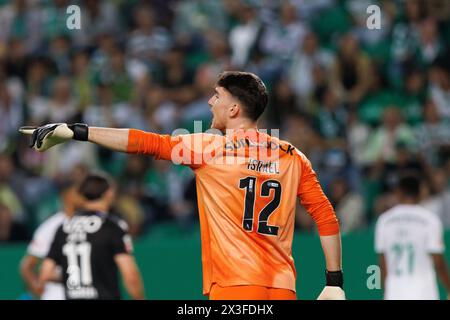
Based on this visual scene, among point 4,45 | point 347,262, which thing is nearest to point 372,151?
point 347,262

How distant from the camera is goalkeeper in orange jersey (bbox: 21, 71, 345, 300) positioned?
18.8 feet

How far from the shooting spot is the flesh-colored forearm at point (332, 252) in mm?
6008

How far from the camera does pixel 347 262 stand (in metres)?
10.5

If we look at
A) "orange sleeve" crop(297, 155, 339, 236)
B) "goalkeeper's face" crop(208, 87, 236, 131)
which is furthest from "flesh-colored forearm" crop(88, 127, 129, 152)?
"orange sleeve" crop(297, 155, 339, 236)

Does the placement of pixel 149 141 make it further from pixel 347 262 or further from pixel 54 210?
pixel 54 210

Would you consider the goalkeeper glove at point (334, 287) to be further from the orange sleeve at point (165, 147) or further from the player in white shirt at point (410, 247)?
the player in white shirt at point (410, 247)

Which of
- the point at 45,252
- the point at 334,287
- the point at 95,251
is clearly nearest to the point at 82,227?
the point at 95,251

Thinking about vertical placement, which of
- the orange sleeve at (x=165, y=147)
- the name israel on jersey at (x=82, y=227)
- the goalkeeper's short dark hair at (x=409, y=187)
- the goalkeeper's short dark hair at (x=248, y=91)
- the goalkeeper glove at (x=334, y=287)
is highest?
the goalkeeper's short dark hair at (x=248, y=91)

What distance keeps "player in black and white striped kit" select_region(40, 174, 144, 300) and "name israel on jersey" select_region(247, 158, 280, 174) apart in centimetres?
269

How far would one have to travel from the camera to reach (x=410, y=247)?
28.9ft

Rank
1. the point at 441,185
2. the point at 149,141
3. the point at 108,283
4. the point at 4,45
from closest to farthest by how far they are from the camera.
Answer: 1. the point at 149,141
2. the point at 108,283
3. the point at 441,185
4. the point at 4,45

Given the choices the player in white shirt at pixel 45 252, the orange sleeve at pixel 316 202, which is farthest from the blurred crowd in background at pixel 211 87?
the orange sleeve at pixel 316 202

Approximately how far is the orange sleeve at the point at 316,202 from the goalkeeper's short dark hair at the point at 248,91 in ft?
1.26

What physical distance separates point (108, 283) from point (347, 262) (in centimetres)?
295
